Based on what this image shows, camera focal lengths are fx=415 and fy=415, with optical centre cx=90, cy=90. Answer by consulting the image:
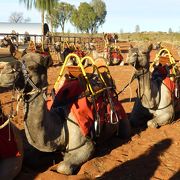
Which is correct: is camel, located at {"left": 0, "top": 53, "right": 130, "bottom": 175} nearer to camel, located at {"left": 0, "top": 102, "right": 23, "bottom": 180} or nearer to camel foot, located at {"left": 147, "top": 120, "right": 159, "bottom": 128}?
camel, located at {"left": 0, "top": 102, "right": 23, "bottom": 180}

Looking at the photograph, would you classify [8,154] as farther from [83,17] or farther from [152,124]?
[83,17]

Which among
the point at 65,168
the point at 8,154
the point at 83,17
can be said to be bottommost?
the point at 65,168

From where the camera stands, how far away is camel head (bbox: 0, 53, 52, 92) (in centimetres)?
458

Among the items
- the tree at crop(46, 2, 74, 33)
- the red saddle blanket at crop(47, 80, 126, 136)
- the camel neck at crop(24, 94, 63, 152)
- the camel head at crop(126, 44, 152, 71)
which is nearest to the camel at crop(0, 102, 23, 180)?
the camel neck at crop(24, 94, 63, 152)

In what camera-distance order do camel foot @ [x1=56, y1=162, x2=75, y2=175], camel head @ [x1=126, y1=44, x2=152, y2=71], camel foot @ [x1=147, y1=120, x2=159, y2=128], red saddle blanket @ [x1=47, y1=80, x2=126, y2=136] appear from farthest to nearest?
camel foot @ [x1=147, y1=120, x2=159, y2=128] → camel head @ [x1=126, y1=44, x2=152, y2=71] → red saddle blanket @ [x1=47, y1=80, x2=126, y2=136] → camel foot @ [x1=56, y1=162, x2=75, y2=175]

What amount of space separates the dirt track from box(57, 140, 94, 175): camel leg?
0.10 meters

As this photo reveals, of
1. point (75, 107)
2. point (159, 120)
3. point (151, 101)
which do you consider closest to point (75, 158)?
point (75, 107)

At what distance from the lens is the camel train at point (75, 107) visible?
16.0 ft

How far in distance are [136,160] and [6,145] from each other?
221cm

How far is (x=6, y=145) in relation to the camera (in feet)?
15.9

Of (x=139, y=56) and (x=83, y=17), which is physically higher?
(x=83, y=17)

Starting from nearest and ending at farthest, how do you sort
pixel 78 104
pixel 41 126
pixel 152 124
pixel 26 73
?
1. pixel 26 73
2. pixel 41 126
3. pixel 78 104
4. pixel 152 124

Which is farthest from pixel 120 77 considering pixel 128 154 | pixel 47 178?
pixel 47 178

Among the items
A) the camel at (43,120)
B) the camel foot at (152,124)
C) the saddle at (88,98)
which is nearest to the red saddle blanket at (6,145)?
the camel at (43,120)
